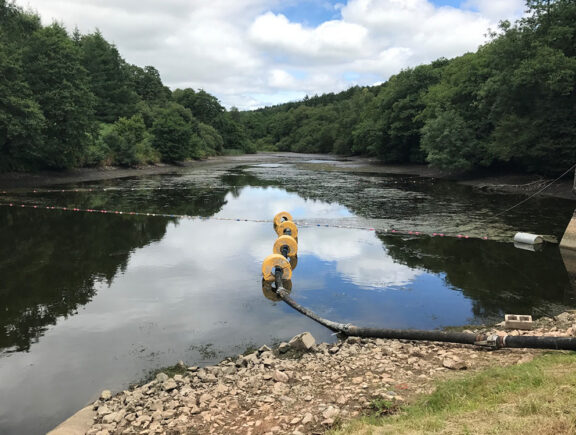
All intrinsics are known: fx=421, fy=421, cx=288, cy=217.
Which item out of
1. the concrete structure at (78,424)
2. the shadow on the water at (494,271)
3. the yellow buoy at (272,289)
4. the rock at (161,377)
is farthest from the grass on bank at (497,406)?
the yellow buoy at (272,289)

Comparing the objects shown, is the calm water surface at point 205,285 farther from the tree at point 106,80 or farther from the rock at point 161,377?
the tree at point 106,80

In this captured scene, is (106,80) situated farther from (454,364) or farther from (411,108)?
(454,364)

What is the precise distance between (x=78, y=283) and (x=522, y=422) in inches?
486

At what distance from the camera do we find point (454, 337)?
812 centimetres

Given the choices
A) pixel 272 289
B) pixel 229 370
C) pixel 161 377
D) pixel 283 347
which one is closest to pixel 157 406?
pixel 161 377

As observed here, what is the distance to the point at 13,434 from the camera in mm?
6266

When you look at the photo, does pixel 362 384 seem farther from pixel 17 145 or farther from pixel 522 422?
pixel 17 145

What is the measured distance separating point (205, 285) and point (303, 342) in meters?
5.22

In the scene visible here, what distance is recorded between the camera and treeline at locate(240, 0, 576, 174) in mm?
29578

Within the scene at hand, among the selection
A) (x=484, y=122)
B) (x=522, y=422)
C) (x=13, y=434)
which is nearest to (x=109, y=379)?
(x=13, y=434)

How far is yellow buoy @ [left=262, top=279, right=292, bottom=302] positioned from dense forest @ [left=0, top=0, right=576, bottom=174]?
979 inches

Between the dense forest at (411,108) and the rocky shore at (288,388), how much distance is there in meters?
26.9

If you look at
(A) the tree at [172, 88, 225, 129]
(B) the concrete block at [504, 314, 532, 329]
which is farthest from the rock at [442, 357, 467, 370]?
(A) the tree at [172, 88, 225, 129]

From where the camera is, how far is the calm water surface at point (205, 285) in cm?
844
